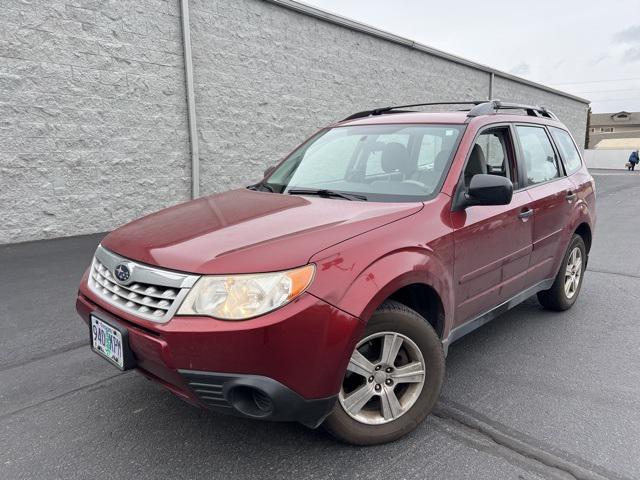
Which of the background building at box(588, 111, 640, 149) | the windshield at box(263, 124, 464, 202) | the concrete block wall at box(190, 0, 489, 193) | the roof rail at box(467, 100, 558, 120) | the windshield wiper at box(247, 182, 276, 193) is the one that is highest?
the background building at box(588, 111, 640, 149)

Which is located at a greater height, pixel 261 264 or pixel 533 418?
pixel 261 264

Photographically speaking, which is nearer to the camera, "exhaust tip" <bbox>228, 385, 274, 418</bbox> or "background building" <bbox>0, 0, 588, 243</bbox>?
"exhaust tip" <bbox>228, 385, 274, 418</bbox>

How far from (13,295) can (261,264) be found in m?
3.80

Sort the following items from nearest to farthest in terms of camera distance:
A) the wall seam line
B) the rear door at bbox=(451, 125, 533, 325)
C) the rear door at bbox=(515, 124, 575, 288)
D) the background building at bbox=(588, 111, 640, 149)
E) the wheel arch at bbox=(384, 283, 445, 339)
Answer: the wheel arch at bbox=(384, 283, 445, 339)
the rear door at bbox=(451, 125, 533, 325)
the rear door at bbox=(515, 124, 575, 288)
the wall seam line
the background building at bbox=(588, 111, 640, 149)

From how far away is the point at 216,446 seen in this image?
2.46 metres

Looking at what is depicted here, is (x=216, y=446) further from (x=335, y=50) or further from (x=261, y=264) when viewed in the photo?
(x=335, y=50)

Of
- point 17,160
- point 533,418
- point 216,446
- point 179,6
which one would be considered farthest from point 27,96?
point 533,418

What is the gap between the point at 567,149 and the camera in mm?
4465

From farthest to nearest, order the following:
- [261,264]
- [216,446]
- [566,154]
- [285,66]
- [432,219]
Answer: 1. [285,66]
2. [566,154]
3. [432,219]
4. [216,446]
5. [261,264]

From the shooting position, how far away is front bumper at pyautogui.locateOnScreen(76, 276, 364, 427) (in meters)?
1.97

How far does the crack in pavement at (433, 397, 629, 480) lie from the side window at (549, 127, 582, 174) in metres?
2.56

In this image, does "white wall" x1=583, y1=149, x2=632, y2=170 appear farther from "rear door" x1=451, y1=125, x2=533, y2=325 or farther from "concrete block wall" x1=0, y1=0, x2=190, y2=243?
"rear door" x1=451, y1=125, x2=533, y2=325

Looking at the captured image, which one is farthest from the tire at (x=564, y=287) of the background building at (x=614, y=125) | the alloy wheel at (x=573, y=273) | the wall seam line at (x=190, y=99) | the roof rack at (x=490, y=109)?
the background building at (x=614, y=125)

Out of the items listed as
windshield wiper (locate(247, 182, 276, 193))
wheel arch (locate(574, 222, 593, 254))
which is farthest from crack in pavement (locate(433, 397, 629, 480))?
wheel arch (locate(574, 222, 593, 254))
